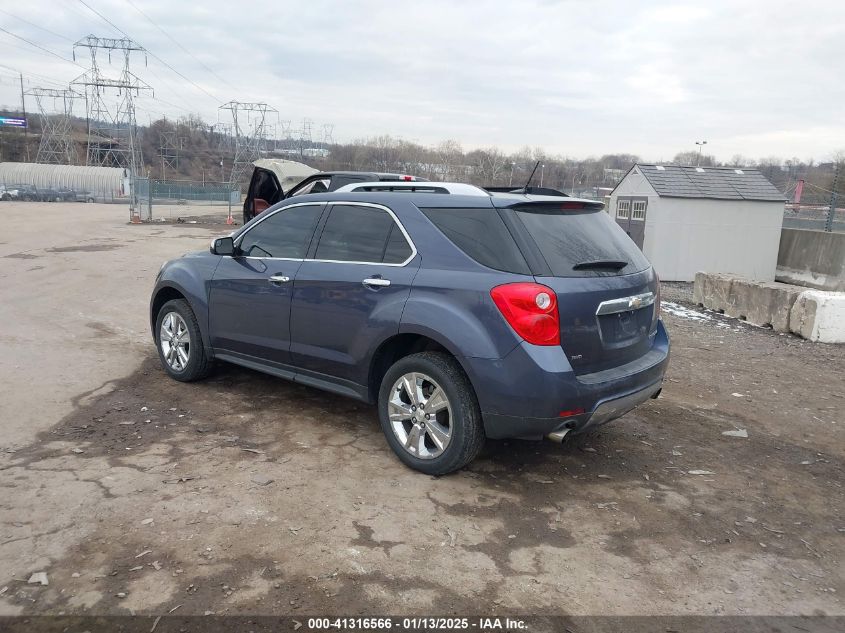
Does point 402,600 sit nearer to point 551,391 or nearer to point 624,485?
point 551,391

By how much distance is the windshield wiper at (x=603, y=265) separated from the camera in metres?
3.87

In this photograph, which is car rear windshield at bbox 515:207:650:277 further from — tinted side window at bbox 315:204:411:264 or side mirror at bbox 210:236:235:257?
side mirror at bbox 210:236:235:257

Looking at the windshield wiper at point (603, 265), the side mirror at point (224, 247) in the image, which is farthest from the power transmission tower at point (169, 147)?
the windshield wiper at point (603, 265)

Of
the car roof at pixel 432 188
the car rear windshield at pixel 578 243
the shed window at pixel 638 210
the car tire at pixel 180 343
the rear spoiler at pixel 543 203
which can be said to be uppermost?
the shed window at pixel 638 210

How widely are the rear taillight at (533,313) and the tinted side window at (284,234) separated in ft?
6.19

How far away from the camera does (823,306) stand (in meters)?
8.34

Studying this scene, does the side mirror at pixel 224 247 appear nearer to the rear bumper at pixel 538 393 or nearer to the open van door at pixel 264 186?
the rear bumper at pixel 538 393

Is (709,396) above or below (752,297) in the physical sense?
below

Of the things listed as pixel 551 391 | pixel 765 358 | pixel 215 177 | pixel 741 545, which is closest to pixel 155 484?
pixel 551 391

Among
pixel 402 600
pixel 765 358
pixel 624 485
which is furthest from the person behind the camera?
pixel 765 358

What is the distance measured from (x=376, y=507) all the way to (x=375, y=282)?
56.1 inches

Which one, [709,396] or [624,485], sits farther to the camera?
[709,396]

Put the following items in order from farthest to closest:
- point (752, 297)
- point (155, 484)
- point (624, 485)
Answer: point (752, 297) → point (624, 485) → point (155, 484)

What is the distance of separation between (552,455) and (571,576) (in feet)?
4.96
